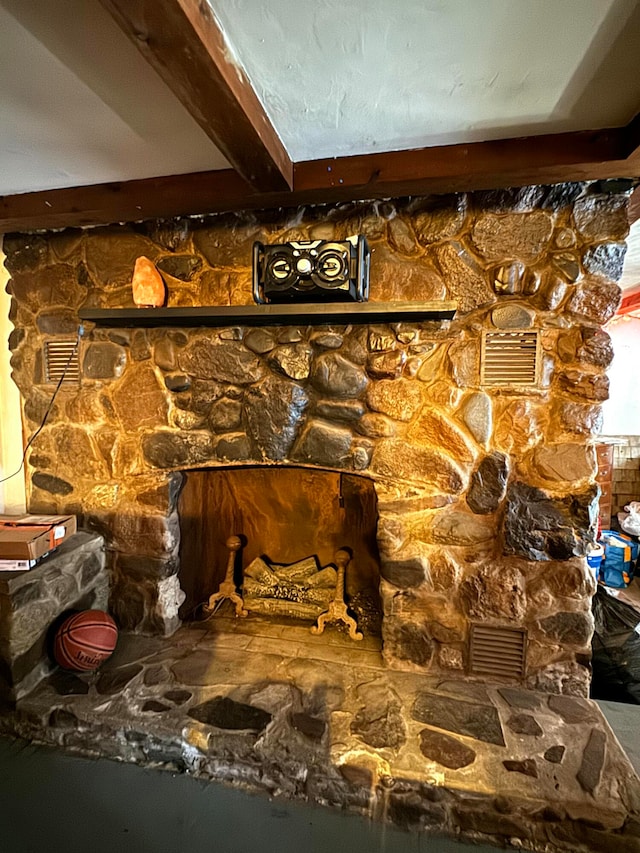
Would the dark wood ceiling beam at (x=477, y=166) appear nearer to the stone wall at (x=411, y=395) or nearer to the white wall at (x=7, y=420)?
the stone wall at (x=411, y=395)

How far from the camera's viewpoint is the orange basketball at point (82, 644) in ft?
4.95

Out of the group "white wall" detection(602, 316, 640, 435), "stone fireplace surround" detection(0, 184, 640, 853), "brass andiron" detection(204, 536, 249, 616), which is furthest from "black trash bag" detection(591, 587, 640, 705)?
"white wall" detection(602, 316, 640, 435)

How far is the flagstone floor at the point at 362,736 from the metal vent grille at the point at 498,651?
57 millimetres

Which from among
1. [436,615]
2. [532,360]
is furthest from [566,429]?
[436,615]

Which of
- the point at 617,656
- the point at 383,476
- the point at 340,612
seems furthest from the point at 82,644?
the point at 617,656

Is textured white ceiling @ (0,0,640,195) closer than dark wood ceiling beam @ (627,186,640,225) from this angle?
Yes

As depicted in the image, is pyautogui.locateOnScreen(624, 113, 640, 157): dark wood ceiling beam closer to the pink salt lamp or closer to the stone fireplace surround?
the stone fireplace surround

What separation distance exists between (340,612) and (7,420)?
1706mm

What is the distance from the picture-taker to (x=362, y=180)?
1313 mm

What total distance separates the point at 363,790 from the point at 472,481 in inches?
39.1

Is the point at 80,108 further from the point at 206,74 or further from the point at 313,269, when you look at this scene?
the point at 313,269

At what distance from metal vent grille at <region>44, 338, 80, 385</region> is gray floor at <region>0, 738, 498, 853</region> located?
4.52 feet

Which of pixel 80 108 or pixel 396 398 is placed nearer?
pixel 80 108

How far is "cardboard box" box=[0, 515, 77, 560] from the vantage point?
1.48 meters
